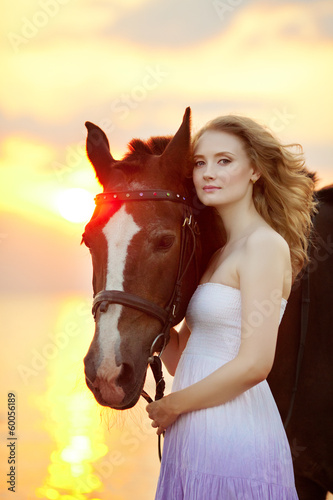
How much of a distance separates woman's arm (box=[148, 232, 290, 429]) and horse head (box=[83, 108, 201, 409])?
0.25 meters

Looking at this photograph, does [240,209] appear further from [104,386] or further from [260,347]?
[104,386]

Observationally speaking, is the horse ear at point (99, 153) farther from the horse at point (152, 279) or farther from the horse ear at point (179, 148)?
the horse ear at point (179, 148)

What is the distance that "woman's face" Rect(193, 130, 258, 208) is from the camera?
8.27 feet

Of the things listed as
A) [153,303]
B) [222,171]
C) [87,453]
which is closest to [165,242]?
[153,303]

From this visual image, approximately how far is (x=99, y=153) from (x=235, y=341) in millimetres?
1200

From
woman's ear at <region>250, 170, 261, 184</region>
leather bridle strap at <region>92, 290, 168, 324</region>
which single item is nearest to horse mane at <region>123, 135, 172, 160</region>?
woman's ear at <region>250, 170, 261, 184</region>

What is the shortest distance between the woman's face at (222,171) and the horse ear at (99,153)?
0.50 metres

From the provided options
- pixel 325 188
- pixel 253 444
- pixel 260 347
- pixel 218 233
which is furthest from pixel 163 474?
pixel 325 188

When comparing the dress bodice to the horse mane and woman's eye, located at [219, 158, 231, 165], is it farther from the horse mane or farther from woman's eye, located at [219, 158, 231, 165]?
the horse mane

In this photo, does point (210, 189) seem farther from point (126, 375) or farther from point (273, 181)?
point (126, 375)

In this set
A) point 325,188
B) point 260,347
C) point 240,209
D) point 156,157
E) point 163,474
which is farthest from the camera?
point 325,188

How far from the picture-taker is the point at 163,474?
2346 mm

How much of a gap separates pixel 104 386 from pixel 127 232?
635 mm

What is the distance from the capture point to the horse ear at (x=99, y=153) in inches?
114
